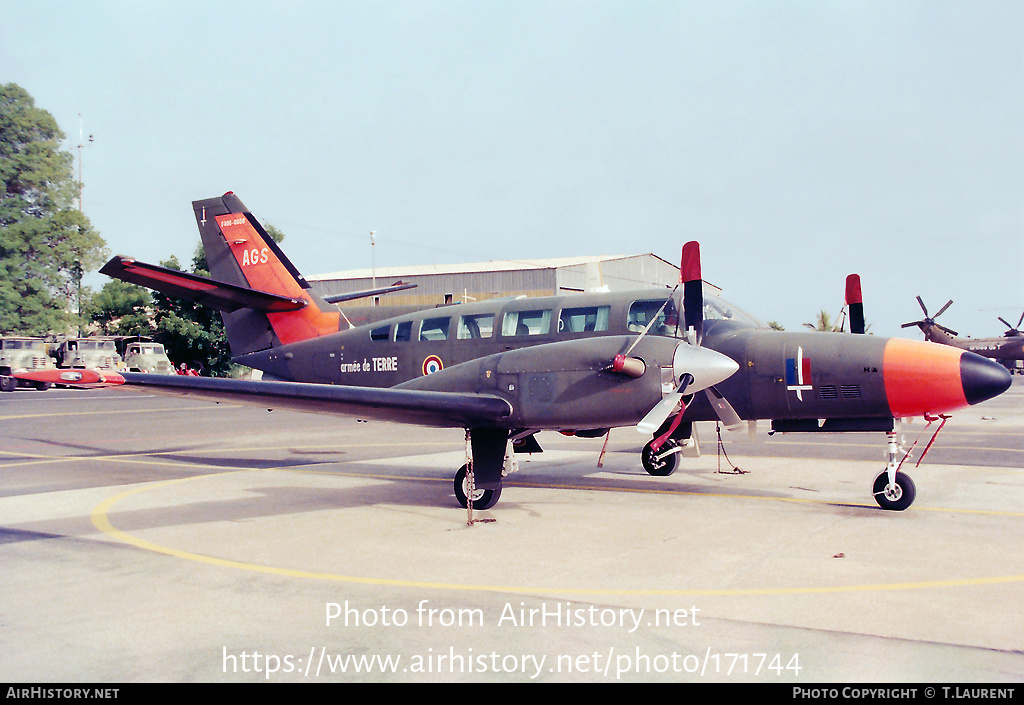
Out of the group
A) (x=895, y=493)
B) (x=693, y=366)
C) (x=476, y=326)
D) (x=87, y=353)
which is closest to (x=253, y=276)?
(x=476, y=326)

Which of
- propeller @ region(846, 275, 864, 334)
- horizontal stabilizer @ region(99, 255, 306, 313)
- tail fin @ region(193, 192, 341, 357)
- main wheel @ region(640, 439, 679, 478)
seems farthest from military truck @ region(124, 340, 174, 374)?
propeller @ region(846, 275, 864, 334)

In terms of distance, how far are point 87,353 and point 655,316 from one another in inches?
1658

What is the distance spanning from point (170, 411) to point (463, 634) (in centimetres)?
2989

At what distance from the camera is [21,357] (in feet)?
144

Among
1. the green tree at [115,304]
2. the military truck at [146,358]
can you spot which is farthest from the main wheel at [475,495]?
the green tree at [115,304]

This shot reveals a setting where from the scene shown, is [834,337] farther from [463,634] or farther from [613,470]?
[463,634]

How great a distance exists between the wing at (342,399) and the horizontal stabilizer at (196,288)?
2.99 m

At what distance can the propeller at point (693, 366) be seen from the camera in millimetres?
9039

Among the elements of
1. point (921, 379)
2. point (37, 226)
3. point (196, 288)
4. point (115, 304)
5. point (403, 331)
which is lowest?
point (921, 379)

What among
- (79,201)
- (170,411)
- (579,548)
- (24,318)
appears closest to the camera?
(579,548)

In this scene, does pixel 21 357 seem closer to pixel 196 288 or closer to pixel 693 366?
pixel 196 288

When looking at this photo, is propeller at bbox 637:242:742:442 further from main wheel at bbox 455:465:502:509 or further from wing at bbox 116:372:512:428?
main wheel at bbox 455:465:502:509
